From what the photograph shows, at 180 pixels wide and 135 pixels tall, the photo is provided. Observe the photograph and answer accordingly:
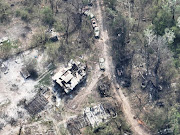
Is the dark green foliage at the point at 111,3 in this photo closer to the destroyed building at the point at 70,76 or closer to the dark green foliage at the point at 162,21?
the dark green foliage at the point at 162,21

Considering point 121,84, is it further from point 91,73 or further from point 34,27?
point 34,27

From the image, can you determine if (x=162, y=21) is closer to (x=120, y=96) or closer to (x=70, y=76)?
(x=120, y=96)

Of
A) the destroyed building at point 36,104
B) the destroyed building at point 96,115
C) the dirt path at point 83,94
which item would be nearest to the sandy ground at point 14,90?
the destroyed building at point 36,104

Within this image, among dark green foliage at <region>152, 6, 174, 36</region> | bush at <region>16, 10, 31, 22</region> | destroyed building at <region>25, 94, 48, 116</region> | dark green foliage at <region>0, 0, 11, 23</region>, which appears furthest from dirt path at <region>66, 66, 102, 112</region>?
dark green foliage at <region>0, 0, 11, 23</region>

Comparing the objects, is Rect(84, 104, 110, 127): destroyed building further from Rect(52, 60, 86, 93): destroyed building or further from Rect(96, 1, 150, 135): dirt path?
Rect(52, 60, 86, 93): destroyed building

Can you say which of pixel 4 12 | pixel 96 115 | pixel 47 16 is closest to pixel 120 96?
pixel 96 115
